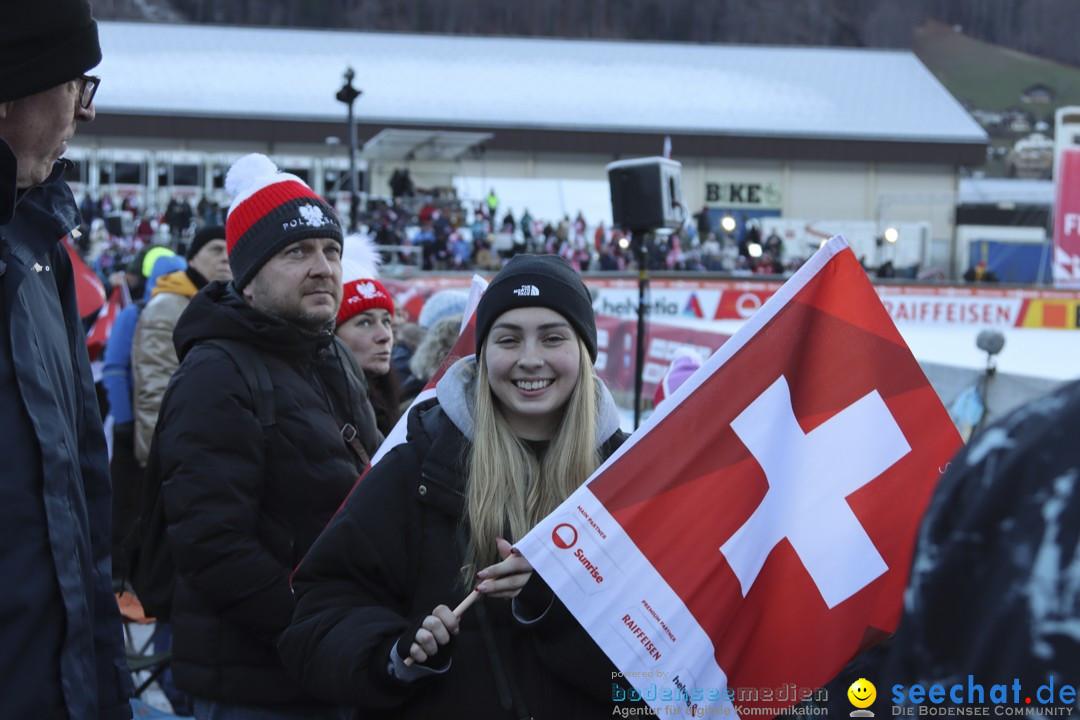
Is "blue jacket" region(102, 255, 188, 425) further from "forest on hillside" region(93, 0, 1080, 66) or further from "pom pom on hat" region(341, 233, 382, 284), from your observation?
"forest on hillside" region(93, 0, 1080, 66)

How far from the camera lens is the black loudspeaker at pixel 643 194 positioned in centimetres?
823

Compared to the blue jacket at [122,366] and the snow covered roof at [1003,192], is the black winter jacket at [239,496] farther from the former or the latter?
the snow covered roof at [1003,192]

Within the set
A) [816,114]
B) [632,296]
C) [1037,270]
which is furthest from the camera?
[816,114]

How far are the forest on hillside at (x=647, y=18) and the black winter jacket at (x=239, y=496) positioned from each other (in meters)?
91.0

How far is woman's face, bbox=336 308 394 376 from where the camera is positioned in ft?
15.9

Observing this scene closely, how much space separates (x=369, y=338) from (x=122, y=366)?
2.10 metres

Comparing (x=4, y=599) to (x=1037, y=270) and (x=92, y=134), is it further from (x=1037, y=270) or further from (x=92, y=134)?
(x=92, y=134)

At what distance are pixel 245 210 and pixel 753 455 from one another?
5.69 ft

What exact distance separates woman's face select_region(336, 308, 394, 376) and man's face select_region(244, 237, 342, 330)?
1313 millimetres

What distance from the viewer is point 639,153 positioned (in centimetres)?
5094

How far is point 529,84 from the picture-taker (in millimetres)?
54281

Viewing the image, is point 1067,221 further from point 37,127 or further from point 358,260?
point 37,127

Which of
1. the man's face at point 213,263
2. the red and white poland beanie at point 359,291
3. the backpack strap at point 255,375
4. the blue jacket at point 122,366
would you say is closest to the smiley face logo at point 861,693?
the backpack strap at point 255,375

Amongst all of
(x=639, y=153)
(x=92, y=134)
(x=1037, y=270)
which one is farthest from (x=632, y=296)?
(x=92, y=134)
